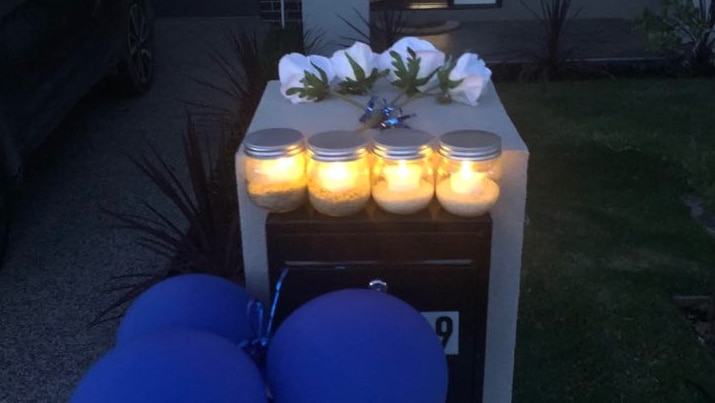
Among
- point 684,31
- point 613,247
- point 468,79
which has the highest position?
point 468,79

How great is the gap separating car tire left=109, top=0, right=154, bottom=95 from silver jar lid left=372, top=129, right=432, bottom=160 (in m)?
4.21

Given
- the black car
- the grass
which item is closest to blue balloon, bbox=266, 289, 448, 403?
the grass

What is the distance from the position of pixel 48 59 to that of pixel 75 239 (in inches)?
39.2

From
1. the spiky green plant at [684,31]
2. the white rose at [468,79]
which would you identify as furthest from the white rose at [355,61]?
the spiky green plant at [684,31]

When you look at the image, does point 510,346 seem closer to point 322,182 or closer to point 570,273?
point 322,182

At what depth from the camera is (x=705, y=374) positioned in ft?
9.53

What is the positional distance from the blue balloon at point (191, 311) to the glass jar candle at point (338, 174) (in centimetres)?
31

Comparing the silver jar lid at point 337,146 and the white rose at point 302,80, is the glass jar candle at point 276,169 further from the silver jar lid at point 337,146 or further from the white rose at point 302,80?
the white rose at point 302,80

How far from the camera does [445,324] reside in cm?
204

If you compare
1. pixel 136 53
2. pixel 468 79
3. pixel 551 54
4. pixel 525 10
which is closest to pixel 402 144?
pixel 468 79

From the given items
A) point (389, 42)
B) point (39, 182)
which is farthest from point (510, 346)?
point (389, 42)

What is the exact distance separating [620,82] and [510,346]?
4690 millimetres

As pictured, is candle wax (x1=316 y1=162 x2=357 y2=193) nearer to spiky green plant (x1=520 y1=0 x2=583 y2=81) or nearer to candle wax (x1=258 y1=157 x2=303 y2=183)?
candle wax (x1=258 y1=157 x2=303 y2=183)

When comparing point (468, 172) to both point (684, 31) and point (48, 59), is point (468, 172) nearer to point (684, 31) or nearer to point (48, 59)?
point (48, 59)
